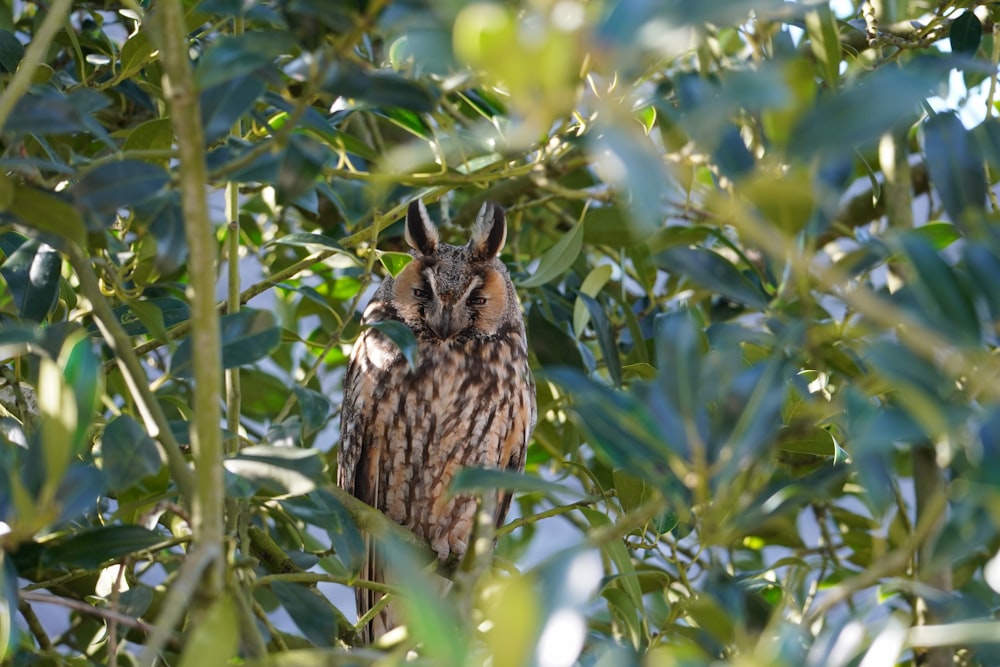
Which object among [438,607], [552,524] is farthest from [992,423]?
[552,524]

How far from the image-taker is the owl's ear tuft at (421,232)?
72.1 inches

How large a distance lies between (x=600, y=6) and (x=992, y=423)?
0.28 m

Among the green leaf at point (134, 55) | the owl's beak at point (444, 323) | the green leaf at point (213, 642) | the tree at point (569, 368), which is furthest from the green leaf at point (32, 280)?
the owl's beak at point (444, 323)

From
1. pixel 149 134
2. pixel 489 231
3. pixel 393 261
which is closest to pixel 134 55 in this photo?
pixel 149 134

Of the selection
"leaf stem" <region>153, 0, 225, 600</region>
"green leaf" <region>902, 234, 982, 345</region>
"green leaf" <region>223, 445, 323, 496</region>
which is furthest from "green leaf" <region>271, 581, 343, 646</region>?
"green leaf" <region>902, 234, 982, 345</region>

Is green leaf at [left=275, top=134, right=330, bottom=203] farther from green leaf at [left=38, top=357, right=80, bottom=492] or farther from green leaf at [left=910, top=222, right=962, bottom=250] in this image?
green leaf at [left=910, top=222, right=962, bottom=250]

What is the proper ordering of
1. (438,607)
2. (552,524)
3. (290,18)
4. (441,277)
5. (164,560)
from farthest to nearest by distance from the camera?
(552,524), (441,277), (164,560), (290,18), (438,607)

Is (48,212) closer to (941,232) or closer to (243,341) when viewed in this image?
(243,341)

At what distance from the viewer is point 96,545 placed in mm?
796

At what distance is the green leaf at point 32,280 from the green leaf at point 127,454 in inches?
11.5

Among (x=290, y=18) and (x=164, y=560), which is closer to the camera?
(x=290, y=18)

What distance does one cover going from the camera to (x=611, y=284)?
1898 mm

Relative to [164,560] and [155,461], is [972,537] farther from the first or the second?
[164,560]

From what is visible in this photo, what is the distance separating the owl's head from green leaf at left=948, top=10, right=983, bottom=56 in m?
0.82
